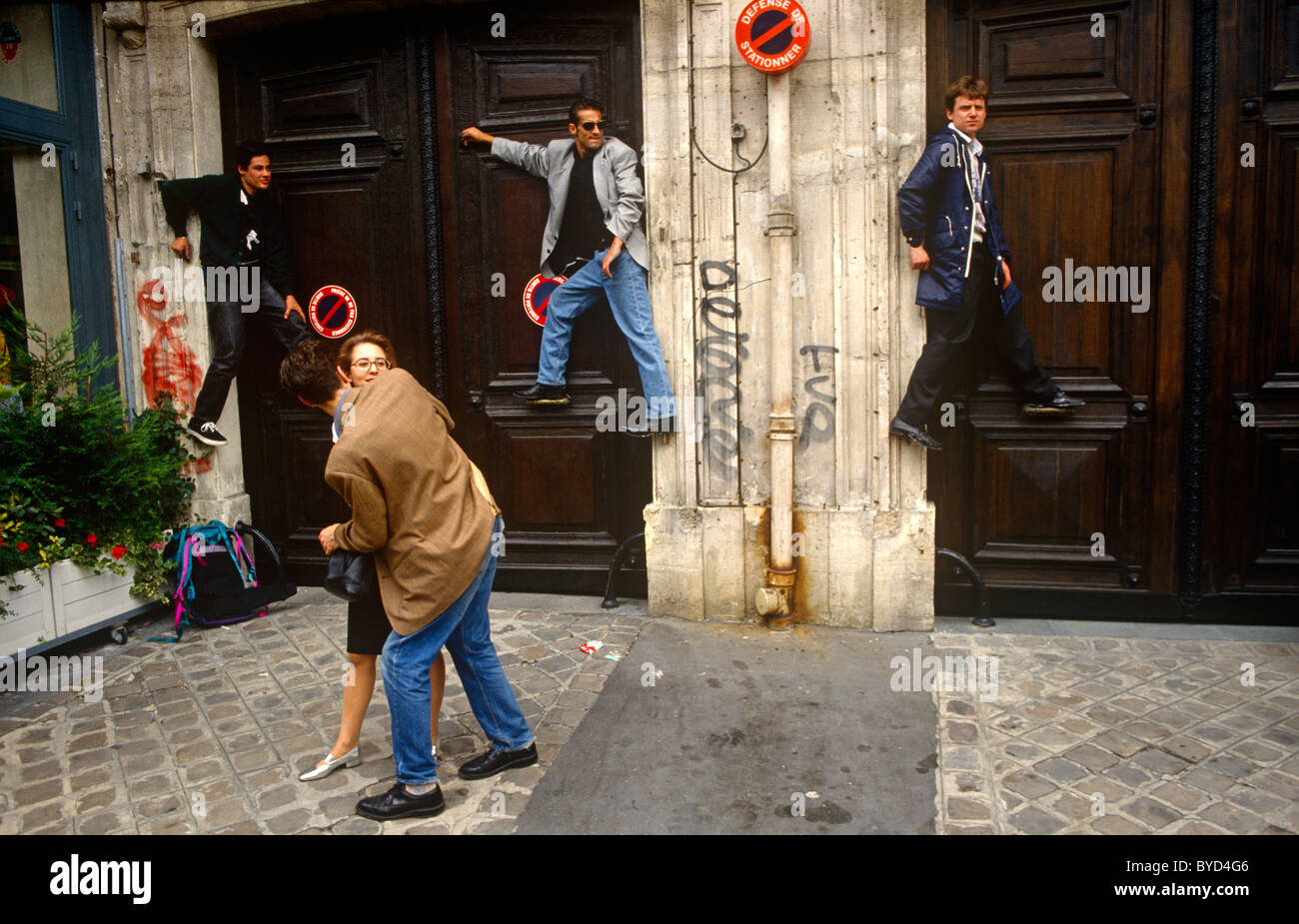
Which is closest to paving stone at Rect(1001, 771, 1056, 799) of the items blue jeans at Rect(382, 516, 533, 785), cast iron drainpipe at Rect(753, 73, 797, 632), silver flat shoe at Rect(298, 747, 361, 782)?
cast iron drainpipe at Rect(753, 73, 797, 632)

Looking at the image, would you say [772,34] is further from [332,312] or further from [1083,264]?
[332,312]

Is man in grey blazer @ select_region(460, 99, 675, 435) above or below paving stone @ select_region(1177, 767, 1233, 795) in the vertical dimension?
above

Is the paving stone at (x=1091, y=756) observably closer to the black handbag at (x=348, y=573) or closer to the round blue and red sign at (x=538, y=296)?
the black handbag at (x=348, y=573)

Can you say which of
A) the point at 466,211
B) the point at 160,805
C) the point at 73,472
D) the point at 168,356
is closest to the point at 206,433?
the point at 168,356

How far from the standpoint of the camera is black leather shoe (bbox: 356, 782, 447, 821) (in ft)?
12.2

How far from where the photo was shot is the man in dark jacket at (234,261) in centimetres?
666

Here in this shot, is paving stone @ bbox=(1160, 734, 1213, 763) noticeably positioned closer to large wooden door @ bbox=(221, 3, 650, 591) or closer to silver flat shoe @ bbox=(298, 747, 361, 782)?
large wooden door @ bbox=(221, 3, 650, 591)

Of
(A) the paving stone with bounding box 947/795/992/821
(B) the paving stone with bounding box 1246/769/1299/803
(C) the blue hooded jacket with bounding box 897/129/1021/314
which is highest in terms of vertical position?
(C) the blue hooded jacket with bounding box 897/129/1021/314

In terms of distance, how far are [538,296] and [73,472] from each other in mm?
3185

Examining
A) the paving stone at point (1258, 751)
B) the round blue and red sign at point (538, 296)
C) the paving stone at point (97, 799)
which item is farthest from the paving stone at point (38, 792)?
the paving stone at point (1258, 751)

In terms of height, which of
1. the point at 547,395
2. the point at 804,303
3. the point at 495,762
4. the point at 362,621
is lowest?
the point at 495,762

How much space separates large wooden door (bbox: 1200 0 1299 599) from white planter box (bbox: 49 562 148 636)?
22.6ft

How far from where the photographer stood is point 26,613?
546cm

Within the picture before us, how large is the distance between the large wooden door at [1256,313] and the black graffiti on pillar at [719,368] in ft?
9.33
